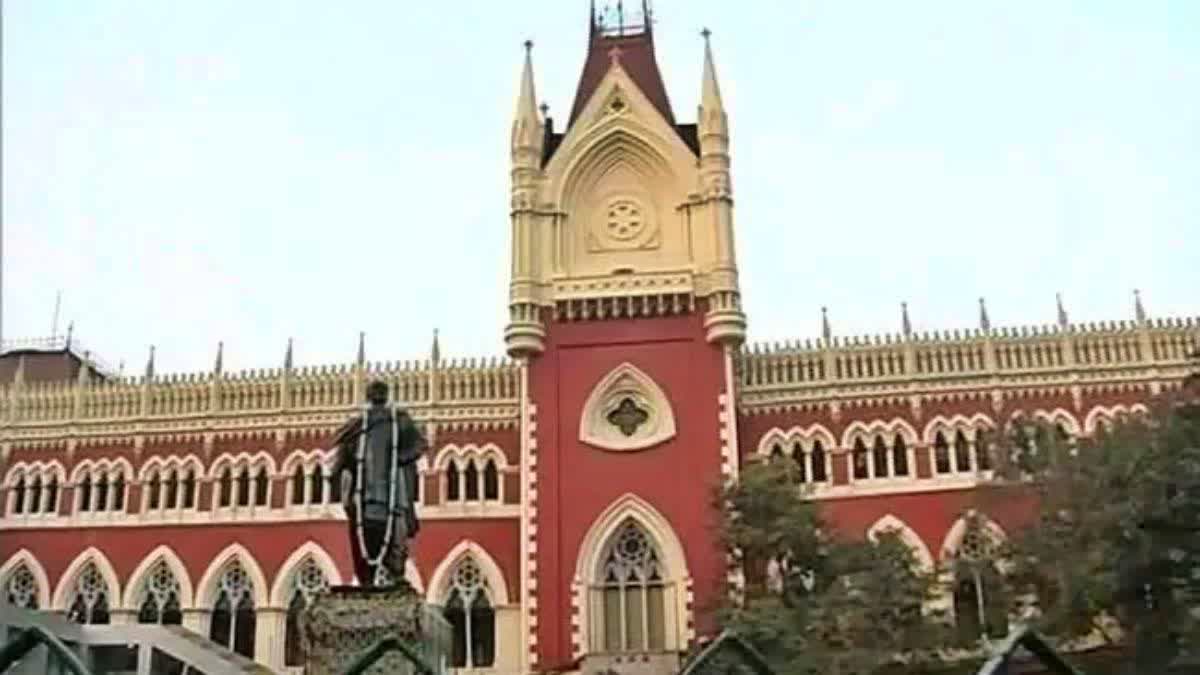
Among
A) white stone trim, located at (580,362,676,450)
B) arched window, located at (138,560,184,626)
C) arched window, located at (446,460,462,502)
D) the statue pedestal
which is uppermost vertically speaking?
white stone trim, located at (580,362,676,450)

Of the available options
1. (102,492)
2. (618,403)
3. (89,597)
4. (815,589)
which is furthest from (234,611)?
(815,589)

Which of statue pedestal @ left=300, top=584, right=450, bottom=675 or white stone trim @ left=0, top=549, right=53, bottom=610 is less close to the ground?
white stone trim @ left=0, top=549, right=53, bottom=610

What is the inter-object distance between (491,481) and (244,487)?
625 cm

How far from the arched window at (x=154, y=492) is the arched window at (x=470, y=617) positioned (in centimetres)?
790

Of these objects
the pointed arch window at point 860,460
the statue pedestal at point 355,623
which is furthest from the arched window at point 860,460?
the statue pedestal at point 355,623

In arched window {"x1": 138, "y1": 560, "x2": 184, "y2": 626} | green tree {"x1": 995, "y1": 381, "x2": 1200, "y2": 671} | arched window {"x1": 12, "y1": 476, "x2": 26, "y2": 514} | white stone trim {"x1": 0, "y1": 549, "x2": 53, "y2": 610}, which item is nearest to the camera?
green tree {"x1": 995, "y1": 381, "x2": 1200, "y2": 671}

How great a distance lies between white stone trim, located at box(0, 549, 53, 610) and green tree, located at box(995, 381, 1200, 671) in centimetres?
2298

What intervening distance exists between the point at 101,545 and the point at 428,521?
8293mm

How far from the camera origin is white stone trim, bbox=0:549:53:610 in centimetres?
3303

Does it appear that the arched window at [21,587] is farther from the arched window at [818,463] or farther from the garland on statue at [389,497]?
the garland on statue at [389,497]

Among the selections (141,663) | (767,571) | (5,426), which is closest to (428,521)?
(141,663)

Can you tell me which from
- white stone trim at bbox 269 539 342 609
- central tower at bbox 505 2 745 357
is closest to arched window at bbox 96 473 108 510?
white stone trim at bbox 269 539 342 609

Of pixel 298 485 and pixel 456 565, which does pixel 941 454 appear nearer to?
pixel 456 565

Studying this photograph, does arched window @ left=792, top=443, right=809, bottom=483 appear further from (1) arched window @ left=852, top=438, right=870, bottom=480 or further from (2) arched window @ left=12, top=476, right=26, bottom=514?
(2) arched window @ left=12, top=476, right=26, bottom=514
